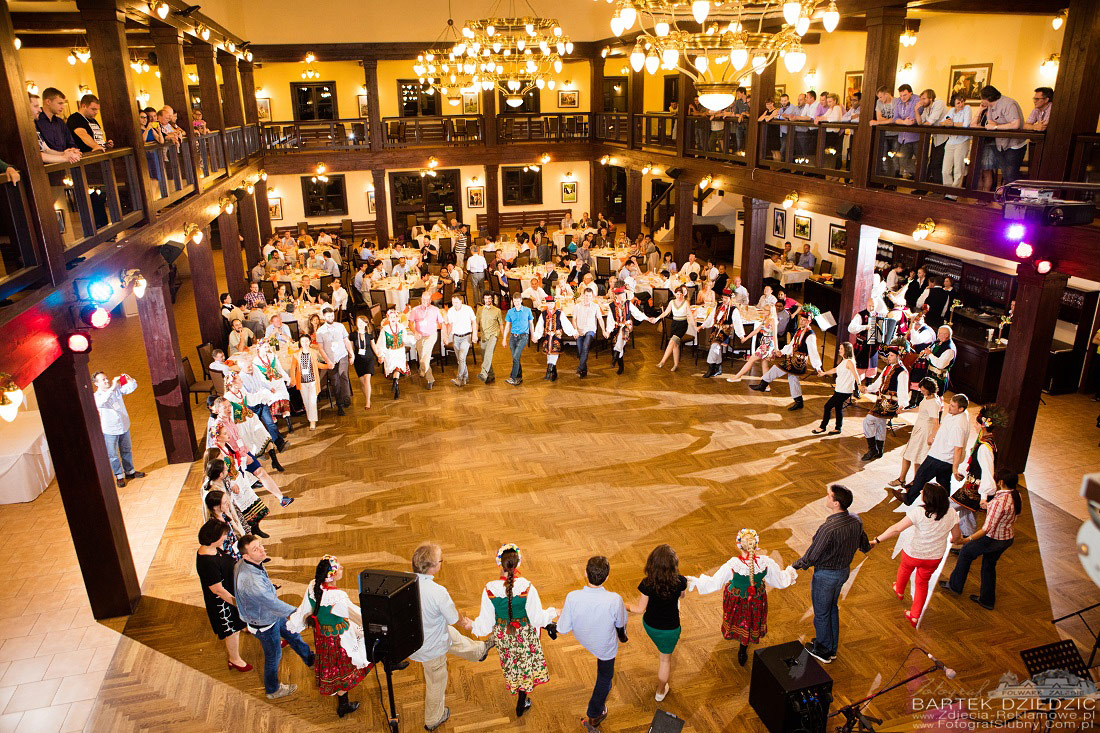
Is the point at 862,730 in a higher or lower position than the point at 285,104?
lower

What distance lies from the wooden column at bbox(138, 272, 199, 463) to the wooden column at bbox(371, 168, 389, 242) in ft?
36.9

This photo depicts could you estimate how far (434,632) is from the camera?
15.8ft

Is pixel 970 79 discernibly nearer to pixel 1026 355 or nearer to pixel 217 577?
pixel 1026 355

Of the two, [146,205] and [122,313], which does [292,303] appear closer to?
[146,205]

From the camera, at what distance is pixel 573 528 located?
25.0 ft

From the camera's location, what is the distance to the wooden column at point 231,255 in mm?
13289

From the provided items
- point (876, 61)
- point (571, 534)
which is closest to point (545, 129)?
point (876, 61)

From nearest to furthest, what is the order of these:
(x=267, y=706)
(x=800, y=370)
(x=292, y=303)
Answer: (x=267, y=706) → (x=800, y=370) → (x=292, y=303)

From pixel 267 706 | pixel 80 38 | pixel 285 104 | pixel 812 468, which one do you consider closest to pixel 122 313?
pixel 80 38

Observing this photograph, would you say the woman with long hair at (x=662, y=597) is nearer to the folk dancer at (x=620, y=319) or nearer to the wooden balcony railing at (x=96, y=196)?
the wooden balcony railing at (x=96, y=196)

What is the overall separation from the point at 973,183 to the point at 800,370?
9.98 feet

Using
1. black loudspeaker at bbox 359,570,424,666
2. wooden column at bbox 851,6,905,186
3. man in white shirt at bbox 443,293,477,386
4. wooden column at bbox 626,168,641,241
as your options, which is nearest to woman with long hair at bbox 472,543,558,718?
black loudspeaker at bbox 359,570,424,666

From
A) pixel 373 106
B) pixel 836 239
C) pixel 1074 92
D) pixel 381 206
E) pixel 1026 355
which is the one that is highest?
pixel 373 106

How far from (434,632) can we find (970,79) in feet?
45.1
